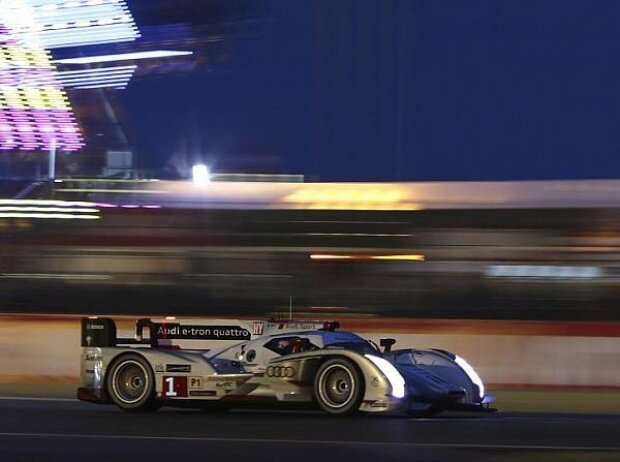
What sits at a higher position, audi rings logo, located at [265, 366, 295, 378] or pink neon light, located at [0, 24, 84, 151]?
pink neon light, located at [0, 24, 84, 151]

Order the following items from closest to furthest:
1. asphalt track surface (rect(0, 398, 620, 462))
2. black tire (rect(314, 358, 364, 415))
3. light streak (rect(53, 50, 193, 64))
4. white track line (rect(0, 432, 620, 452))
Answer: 1. asphalt track surface (rect(0, 398, 620, 462))
2. white track line (rect(0, 432, 620, 452))
3. black tire (rect(314, 358, 364, 415))
4. light streak (rect(53, 50, 193, 64))

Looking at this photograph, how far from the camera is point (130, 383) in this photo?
12.4 m

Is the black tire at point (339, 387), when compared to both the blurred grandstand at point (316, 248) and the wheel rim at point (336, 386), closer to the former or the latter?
the wheel rim at point (336, 386)

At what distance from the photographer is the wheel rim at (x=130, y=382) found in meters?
12.3

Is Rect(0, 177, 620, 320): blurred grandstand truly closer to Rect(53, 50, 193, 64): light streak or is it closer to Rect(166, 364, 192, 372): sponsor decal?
Rect(166, 364, 192, 372): sponsor decal

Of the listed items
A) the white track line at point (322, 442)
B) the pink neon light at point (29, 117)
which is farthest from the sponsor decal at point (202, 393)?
the pink neon light at point (29, 117)

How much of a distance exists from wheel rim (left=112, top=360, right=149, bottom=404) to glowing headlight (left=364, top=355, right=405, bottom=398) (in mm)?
2324

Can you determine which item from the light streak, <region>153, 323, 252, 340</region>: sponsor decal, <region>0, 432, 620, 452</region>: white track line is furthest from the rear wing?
the light streak

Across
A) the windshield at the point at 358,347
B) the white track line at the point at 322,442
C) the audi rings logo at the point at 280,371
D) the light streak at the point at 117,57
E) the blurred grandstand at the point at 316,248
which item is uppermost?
the light streak at the point at 117,57

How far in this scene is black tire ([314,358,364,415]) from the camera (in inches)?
460

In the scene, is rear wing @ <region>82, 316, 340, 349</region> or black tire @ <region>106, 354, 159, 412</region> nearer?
black tire @ <region>106, 354, 159, 412</region>

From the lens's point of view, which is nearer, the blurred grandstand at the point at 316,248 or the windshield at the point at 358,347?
the windshield at the point at 358,347

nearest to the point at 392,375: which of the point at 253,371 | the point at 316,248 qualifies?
the point at 253,371

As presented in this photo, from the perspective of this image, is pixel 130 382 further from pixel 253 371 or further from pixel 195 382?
pixel 253 371
